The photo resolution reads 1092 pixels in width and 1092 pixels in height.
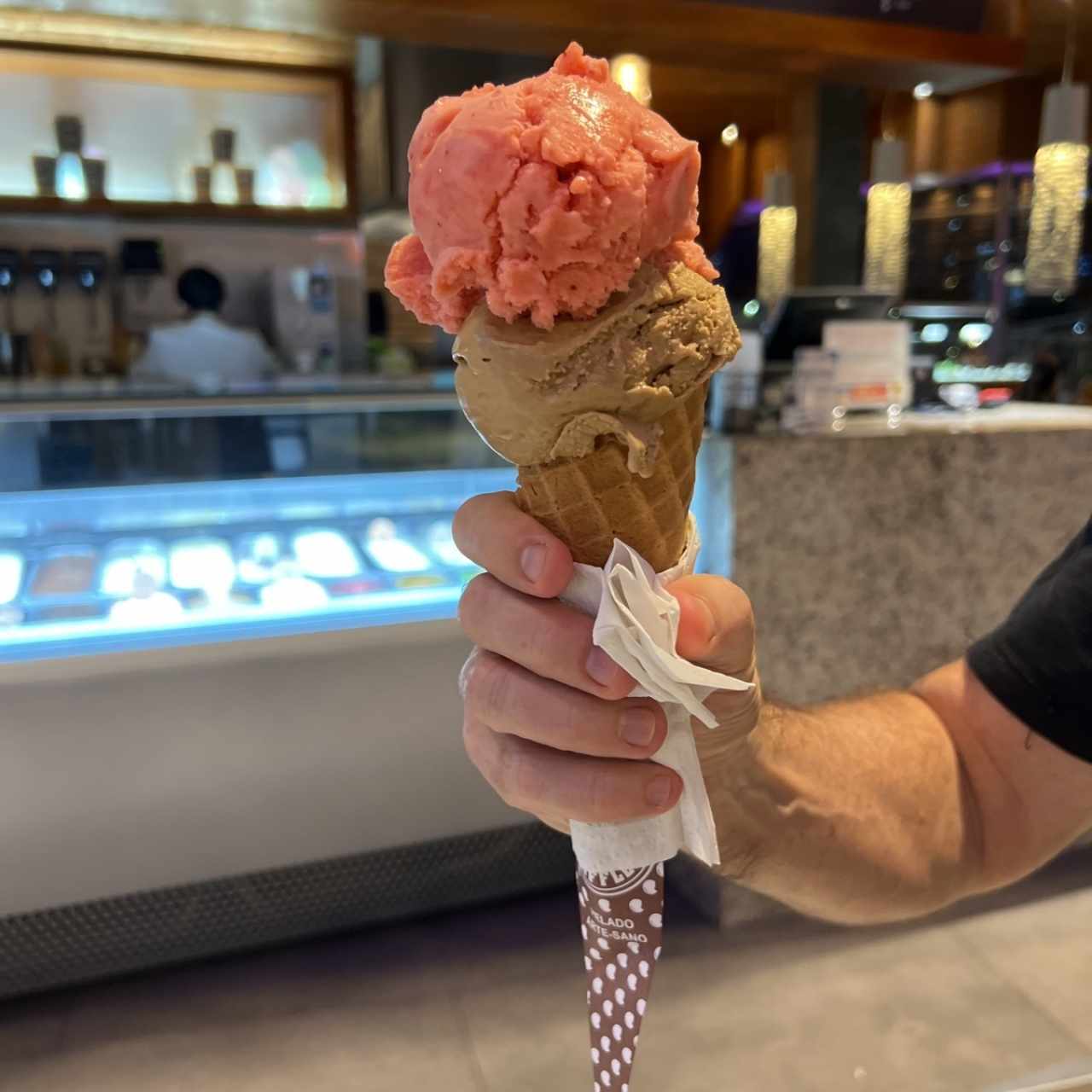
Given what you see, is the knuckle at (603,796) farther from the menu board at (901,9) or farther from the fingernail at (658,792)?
the menu board at (901,9)

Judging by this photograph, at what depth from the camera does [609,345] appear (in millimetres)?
863

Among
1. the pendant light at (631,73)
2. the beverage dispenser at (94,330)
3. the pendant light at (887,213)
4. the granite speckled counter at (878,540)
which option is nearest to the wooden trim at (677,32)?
the pendant light at (631,73)

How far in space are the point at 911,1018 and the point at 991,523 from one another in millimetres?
Answer: 1361

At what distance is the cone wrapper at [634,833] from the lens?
2.78 feet

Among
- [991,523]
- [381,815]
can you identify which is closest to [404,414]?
[381,815]

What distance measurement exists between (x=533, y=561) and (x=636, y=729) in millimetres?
189

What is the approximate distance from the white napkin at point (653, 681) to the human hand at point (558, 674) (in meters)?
0.03

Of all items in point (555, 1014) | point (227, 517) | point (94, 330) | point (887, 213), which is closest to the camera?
point (555, 1014)

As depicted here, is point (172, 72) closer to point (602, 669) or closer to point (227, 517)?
point (227, 517)

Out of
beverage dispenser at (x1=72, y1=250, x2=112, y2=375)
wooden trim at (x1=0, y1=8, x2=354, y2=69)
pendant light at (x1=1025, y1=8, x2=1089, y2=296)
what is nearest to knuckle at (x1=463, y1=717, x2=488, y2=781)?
pendant light at (x1=1025, y1=8, x2=1089, y2=296)

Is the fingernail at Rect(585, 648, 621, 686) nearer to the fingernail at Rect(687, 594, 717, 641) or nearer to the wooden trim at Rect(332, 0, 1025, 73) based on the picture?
Answer: the fingernail at Rect(687, 594, 717, 641)

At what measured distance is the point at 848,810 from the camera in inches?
50.7

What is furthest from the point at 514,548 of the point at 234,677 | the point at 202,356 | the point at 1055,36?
the point at 1055,36

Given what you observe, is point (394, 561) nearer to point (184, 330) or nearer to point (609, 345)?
A: point (609, 345)
